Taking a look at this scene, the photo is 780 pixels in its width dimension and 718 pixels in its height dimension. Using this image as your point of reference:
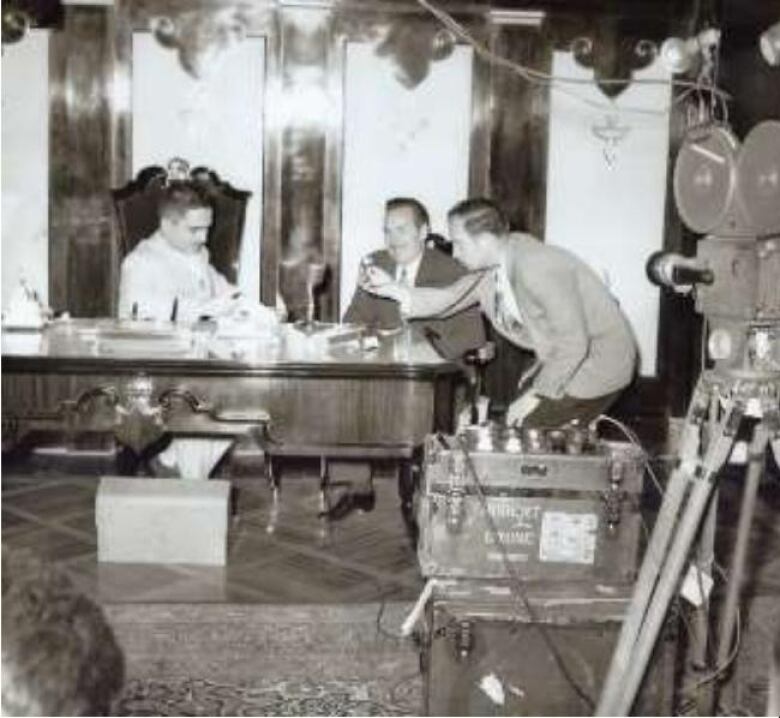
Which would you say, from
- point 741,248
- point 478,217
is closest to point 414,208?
point 478,217

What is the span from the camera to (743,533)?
9.59 feet

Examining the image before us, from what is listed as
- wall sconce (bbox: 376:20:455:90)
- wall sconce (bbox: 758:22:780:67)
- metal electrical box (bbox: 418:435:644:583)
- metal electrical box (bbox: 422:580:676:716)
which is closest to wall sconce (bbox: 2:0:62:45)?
wall sconce (bbox: 376:20:455:90)

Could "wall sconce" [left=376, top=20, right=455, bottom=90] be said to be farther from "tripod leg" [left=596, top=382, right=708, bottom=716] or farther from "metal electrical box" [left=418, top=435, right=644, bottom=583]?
"tripod leg" [left=596, top=382, right=708, bottom=716]

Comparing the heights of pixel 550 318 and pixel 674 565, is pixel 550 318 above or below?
above

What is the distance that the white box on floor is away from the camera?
13.1 ft

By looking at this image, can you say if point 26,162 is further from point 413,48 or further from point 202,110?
point 413,48

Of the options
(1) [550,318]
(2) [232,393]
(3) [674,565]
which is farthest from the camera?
(1) [550,318]

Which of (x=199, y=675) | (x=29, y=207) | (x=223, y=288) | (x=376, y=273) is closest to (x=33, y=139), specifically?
(x=29, y=207)

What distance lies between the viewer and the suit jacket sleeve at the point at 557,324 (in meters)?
3.91

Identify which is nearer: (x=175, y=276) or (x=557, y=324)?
(x=557, y=324)

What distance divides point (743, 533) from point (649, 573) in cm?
40

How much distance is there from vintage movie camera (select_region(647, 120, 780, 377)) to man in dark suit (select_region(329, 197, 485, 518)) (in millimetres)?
2066

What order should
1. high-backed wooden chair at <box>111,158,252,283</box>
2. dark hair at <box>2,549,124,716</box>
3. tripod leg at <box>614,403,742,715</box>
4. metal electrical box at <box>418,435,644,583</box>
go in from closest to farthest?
1. dark hair at <box>2,549,124,716</box>
2. tripod leg at <box>614,403,742,715</box>
3. metal electrical box at <box>418,435,644,583</box>
4. high-backed wooden chair at <box>111,158,252,283</box>

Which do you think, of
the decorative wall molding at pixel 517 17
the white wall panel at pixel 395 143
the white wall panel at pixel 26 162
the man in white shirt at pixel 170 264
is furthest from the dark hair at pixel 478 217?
the white wall panel at pixel 26 162
